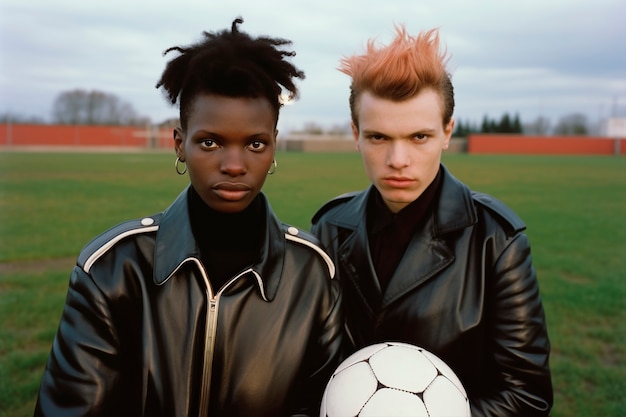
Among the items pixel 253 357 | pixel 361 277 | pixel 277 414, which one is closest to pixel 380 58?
pixel 361 277

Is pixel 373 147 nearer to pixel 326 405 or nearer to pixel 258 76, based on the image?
pixel 258 76

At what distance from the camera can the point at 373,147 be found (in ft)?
8.45

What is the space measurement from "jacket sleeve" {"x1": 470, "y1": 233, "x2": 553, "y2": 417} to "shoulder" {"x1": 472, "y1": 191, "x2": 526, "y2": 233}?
0.11m

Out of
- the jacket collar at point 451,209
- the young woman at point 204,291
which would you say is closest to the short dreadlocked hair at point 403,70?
Answer: the jacket collar at point 451,209

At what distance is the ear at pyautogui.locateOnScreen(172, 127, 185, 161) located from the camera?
7.22ft

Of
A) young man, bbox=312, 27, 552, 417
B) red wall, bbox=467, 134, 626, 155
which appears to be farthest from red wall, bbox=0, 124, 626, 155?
young man, bbox=312, 27, 552, 417

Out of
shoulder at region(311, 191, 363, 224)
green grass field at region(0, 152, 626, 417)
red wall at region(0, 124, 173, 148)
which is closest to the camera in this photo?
shoulder at region(311, 191, 363, 224)

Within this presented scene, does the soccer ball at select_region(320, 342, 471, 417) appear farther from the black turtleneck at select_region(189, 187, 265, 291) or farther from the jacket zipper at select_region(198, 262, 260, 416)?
the black turtleneck at select_region(189, 187, 265, 291)

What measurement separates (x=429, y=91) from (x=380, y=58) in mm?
282

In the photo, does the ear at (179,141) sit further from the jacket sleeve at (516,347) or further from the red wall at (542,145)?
the red wall at (542,145)

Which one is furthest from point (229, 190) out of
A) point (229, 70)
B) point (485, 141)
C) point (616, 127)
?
point (616, 127)

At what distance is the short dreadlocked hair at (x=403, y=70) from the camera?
248 cm

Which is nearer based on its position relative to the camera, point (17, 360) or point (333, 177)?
point (17, 360)

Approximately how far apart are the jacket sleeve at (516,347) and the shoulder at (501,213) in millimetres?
108
